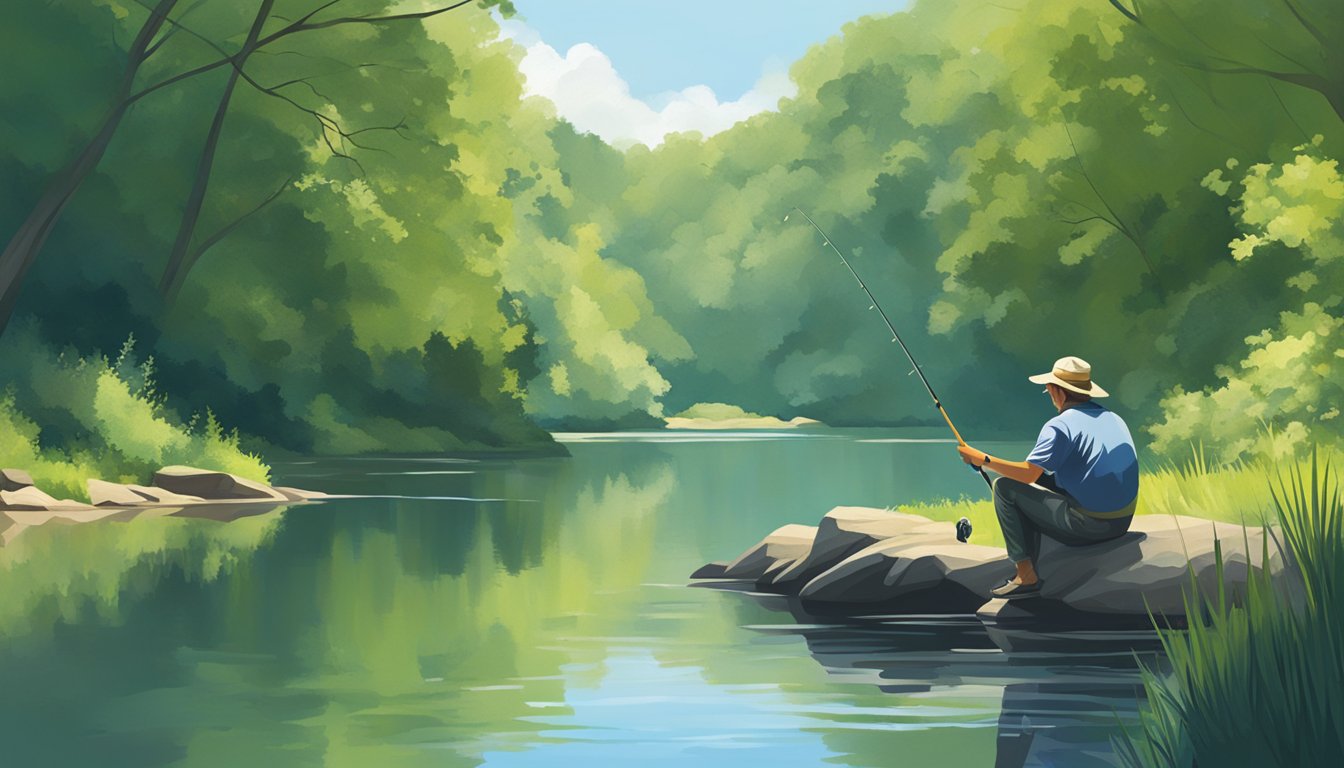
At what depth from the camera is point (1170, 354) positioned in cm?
3381

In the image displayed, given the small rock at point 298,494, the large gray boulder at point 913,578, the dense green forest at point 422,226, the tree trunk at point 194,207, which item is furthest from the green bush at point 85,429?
the large gray boulder at point 913,578

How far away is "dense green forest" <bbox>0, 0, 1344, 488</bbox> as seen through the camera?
2648cm

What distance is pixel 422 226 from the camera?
35344 millimetres

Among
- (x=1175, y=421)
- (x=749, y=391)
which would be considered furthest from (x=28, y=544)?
(x=749, y=391)

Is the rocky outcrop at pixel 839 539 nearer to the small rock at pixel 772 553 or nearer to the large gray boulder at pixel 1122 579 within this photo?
the small rock at pixel 772 553

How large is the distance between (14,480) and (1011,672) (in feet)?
53.1

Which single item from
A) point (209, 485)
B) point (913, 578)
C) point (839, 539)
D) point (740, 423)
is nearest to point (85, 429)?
point (209, 485)

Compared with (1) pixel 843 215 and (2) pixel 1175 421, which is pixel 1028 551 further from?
(1) pixel 843 215

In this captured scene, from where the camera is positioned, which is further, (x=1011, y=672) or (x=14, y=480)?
(x=14, y=480)

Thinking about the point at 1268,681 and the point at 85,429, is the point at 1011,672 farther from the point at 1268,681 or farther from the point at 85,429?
the point at 85,429

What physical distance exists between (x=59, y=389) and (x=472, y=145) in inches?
541

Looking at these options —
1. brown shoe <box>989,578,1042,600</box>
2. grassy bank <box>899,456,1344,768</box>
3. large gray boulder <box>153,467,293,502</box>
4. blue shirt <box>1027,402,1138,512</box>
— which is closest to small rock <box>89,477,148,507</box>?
large gray boulder <box>153,467,293,502</box>

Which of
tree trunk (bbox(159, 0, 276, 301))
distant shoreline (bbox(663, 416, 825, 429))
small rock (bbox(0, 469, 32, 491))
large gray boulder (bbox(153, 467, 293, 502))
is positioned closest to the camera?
small rock (bbox(0, 469, 32, 491))

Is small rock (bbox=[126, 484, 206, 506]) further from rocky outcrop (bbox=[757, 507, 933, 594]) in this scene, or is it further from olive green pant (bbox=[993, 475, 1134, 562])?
olive green pant (bbox=[993, 475, 1134, 562])
